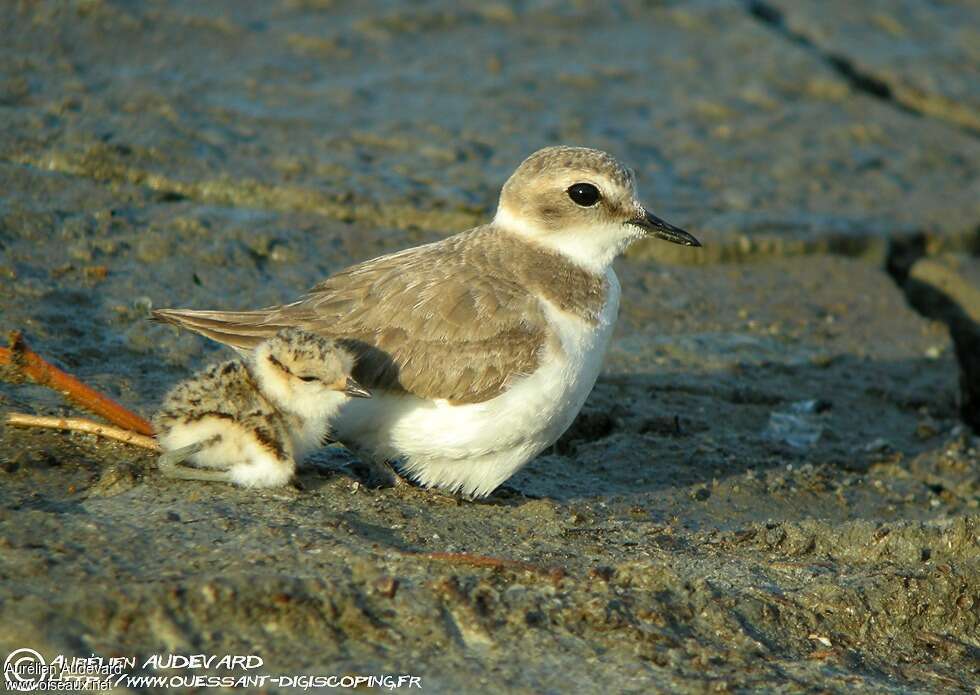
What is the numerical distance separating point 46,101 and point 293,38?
2.17 m

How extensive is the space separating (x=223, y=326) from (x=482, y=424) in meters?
1.15

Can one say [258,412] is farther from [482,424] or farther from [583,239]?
[583,239]

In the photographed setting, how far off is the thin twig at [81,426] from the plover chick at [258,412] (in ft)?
0.60

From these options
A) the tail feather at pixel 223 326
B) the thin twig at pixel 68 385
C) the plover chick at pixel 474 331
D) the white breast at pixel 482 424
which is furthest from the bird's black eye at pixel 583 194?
the thin twig at pixel 68 385

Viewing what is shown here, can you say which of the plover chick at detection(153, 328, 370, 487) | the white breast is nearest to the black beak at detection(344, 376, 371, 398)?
the plover chick at detection(153, 328, 370, 487)

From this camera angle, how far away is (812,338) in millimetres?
7309

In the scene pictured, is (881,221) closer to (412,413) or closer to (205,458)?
(412,413)

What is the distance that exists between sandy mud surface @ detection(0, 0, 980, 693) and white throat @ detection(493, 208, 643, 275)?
934mm

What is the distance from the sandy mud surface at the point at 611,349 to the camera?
392 cm

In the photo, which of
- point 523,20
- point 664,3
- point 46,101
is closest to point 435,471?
point 46,101

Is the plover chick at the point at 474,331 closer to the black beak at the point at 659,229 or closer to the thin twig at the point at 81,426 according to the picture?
the black beak at the point at 659,229

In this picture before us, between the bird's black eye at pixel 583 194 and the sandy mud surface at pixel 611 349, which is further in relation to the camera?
the bird's black eye at pixel 583 194

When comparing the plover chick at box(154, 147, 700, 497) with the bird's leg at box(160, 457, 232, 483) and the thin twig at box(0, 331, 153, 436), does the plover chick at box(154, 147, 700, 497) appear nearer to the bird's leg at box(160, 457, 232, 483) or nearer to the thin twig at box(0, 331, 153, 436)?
the thin twig at box(0, 331, 153, 436)

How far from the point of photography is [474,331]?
16.9 ft
